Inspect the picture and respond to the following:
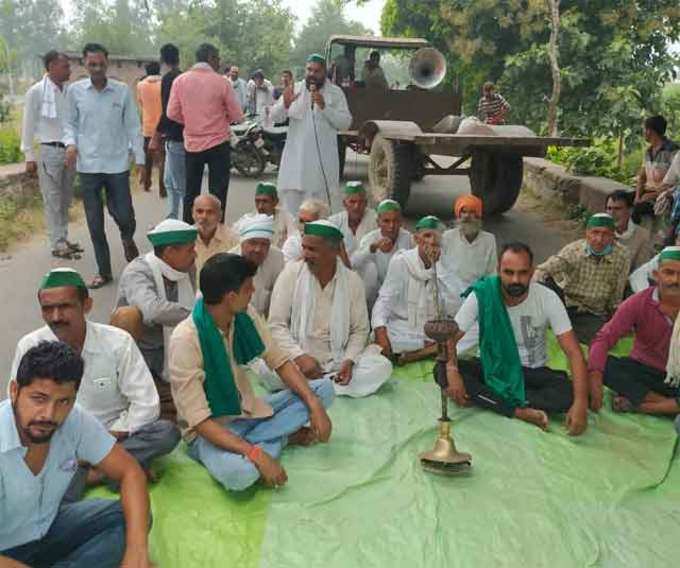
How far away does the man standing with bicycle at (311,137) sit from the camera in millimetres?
5965

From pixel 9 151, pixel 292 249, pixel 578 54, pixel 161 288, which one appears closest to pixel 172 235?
pixel 161 288

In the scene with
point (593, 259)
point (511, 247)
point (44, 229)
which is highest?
point (511, 247)

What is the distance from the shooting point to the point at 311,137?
6109mm

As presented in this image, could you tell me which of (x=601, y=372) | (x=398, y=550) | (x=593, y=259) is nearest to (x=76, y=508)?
(x=398, y=550)

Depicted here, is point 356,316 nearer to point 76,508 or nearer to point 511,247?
point 511,247

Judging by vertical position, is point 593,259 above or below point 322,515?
above

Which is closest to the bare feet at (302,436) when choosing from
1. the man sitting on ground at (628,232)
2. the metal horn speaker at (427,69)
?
the man sitting on ground at (628,232)

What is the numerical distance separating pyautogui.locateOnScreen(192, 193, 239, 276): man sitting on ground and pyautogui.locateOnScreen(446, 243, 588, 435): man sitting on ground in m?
1.53

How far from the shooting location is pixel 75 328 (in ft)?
9.21

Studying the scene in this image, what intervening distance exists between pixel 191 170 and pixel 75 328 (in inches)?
135

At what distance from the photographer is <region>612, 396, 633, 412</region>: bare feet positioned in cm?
377

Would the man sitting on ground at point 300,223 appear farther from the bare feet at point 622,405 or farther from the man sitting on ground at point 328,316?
the bare feet at point 622,405

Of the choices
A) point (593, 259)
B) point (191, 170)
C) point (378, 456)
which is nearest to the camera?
point (378, 456)

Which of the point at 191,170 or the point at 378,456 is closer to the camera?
the point at 378,456
